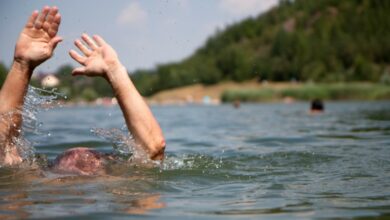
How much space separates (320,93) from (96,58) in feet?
156

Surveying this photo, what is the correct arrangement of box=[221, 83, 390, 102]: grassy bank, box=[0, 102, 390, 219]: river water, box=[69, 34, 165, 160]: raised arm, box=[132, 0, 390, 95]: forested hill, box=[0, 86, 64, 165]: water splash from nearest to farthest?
box=[0, 102, 390, 219]: river water < box=[69, 34, 165, 160]: raised arm < box=[0, 86, 64, 165]: water splash < box=[221, 83, 390, 102]: grassy bank < box=[132, 0, 390, 95]: forested hill

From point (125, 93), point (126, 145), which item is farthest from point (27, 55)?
point (126, 145)

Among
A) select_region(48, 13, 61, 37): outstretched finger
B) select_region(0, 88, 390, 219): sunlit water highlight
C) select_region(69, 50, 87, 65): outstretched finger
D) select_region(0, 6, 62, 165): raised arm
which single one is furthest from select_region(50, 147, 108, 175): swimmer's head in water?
select_region(48, 13, 61, 37): outstretched finger

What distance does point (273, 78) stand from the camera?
99312 mm

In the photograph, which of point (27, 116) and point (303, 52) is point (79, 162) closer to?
point (27, 116)

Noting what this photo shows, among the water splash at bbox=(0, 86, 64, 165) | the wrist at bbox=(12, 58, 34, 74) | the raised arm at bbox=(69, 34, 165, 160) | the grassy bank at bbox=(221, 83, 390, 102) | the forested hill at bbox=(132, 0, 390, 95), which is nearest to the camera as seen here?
the raised arm at bbox=(69, 34, 165, 160)

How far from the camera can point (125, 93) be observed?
174 inches

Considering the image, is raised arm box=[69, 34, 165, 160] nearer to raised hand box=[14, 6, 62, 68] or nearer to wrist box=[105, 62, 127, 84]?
wrist box=[105, 62, 127, 84]

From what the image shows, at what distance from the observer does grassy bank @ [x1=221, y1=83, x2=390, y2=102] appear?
4553 cm

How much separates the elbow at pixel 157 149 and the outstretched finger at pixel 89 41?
843 mm

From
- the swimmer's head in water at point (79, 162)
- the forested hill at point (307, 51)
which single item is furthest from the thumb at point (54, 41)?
the forested hill at point (307, 51)

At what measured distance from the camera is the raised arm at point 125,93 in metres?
4.39

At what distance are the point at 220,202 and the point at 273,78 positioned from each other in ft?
Answer: 317

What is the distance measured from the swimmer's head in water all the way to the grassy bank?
40.8 meters
